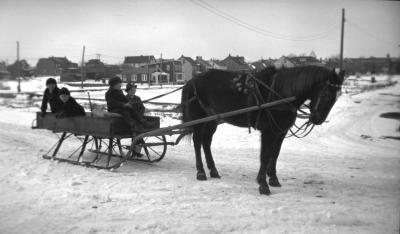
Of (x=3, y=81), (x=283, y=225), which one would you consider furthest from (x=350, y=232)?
(x=3, y=81)

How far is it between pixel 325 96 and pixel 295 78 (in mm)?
545

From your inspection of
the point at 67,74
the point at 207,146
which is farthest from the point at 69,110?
the point at 67,74

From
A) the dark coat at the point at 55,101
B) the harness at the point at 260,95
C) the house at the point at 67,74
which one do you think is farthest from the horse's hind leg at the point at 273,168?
the house at the point at 67,74

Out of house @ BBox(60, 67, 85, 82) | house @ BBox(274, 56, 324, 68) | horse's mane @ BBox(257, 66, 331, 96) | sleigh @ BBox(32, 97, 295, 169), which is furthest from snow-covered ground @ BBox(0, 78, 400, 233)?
house @ BBox(60, 67, 85, 82)

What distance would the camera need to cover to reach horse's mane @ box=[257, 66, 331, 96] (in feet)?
16.3

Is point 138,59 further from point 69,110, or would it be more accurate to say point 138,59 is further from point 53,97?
point 69,110

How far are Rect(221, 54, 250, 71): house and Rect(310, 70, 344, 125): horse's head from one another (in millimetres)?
1850

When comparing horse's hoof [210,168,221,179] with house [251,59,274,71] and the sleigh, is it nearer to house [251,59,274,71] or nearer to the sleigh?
the sleigh

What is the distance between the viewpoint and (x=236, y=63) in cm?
756

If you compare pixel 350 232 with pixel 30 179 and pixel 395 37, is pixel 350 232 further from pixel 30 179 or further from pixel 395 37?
pixel 30 179

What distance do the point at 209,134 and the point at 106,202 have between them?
8.29 feet

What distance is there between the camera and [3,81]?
5414 mm

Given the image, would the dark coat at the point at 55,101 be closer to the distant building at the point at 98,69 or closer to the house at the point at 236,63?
the house at the point at 236,63

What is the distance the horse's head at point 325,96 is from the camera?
15.6 ft
